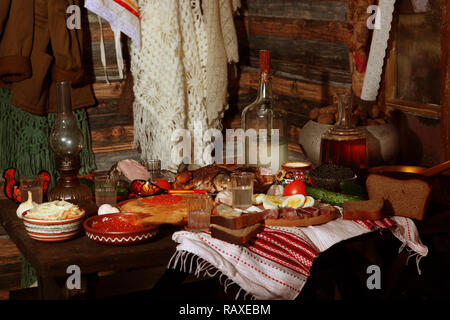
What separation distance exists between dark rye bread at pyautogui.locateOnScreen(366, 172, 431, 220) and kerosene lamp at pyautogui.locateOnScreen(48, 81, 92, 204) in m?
1.01

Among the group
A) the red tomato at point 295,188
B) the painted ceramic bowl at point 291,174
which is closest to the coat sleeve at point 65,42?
the painted ceramic bowl at point 291,174

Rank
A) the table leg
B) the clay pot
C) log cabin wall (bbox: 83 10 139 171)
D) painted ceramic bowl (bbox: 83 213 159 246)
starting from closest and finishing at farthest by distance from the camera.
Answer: the table leg < painted ceramic bowl (bbox: 83 213 159 246) < the clay pot < log cabin wall (bbox: 83 10 139 171)

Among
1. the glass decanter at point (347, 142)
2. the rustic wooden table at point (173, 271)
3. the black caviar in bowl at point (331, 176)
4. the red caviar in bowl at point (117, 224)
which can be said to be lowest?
the rustic wooden table at point (173, 271)

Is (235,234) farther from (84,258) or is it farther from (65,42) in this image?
(65,42)

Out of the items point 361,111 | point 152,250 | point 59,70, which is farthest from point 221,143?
point 152,250

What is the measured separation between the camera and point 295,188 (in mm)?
2242

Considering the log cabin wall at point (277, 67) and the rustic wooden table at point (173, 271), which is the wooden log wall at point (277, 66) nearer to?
the log cabin wall at point (277, 67)

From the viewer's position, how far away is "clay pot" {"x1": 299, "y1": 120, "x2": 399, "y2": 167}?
2744mm

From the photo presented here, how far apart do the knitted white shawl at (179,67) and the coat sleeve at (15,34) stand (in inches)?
23.5

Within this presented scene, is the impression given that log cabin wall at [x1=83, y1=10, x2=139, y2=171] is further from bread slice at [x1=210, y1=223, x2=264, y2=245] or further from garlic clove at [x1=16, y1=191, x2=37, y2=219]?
bread slice at [x1=210, y1=223, x2=264, y2=245]

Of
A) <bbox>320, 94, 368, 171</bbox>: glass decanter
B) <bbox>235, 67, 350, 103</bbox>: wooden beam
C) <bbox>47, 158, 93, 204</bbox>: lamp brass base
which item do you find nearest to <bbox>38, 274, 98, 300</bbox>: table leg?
<bbox>47, 158, 93, 204</bbox>: lamp brass base

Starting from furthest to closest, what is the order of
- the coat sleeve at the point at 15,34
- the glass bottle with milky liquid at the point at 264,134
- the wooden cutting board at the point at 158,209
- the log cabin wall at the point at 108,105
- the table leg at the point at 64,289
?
the log cabin wall at the point at 108,105 < the coat sleeve at the point at 15,34 < the glass bottle with milky liquid at the point at 264,134 < the wooden cutting board at the point at 158,209 < the table leg at the point at 64,289

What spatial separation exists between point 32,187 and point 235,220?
82 cm

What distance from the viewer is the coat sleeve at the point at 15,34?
11.0ft
